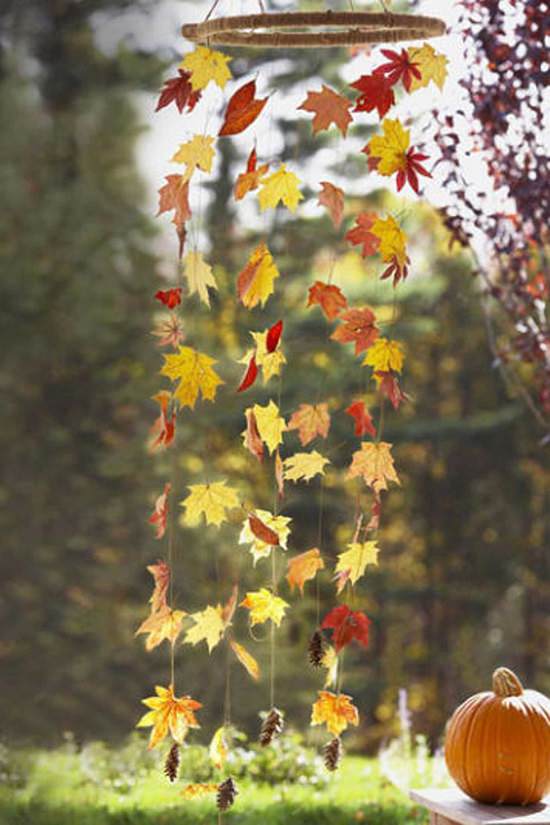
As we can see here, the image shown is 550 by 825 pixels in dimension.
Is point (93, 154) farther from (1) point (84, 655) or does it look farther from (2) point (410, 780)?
(2) point (410, 780)

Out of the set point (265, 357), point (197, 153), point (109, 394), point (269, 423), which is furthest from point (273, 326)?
point (109, 394)

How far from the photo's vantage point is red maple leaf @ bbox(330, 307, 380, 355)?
7.15ft

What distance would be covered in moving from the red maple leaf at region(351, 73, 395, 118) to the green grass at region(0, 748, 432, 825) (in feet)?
7.68

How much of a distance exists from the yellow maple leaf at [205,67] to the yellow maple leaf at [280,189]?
17 cm

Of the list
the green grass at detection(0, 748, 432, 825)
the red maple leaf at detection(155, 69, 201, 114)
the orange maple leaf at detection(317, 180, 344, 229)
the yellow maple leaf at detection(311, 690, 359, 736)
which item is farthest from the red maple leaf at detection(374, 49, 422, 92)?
the green grass at detection(0, 748, 432, 825)

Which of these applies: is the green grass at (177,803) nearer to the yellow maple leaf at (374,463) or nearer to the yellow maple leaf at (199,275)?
the yellow maple leaf at (374,463)

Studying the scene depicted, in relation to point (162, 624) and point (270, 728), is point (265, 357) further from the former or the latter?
Answer: point (270, 728)

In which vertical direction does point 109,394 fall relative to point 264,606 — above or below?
above

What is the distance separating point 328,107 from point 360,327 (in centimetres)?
36

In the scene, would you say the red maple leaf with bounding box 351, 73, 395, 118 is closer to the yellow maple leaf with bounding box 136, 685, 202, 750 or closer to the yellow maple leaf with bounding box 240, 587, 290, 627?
the yellow maple leaf with bounding box 240, 587, 290, 627

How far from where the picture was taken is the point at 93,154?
9.18m

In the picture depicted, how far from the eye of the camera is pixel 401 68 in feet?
7.03

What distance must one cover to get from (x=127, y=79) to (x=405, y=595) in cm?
423

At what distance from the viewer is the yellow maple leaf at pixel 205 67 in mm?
2039
